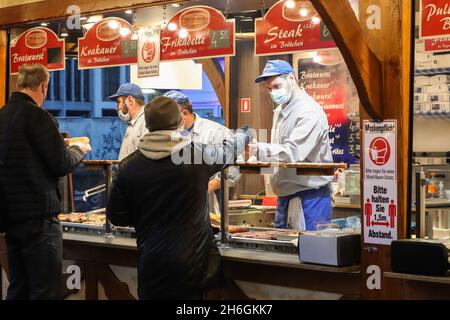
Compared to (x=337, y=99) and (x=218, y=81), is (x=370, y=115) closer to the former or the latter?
(x=337, y=99)

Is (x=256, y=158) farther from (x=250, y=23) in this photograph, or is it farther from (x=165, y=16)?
(x=250, y=23)

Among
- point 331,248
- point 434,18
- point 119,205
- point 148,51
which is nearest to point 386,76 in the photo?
point 434,18

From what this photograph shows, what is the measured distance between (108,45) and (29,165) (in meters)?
2.13

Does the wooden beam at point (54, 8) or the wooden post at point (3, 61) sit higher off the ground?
the wooden beam at point (54, 8)

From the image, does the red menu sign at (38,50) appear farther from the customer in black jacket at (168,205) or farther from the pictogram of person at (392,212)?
the pictogram of person at (392,212)

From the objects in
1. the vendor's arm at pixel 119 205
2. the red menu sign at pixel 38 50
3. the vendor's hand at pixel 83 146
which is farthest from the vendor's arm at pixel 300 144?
the red menu sign at pixel 38 50

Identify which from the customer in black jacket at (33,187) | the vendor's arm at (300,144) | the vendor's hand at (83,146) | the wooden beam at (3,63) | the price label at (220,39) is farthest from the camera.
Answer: the wooden beam at (3,63)

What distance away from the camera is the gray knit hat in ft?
14.4

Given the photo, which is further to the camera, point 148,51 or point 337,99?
point 337,99

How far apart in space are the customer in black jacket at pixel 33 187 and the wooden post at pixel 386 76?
1.94 metres

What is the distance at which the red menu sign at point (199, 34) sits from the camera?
19.1 feet

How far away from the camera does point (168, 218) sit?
433 centimetres

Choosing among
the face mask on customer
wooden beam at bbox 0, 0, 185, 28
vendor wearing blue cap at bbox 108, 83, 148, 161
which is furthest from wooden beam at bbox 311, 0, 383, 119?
vendor wearing blue cap at bbox 108, 83, 148, 161
